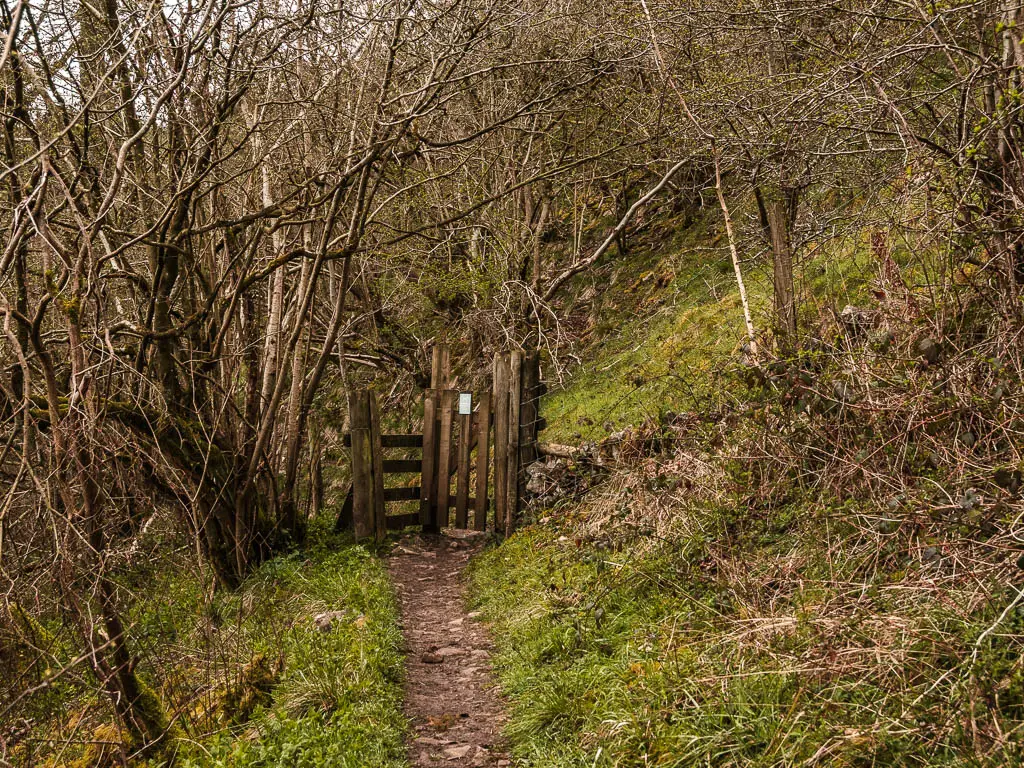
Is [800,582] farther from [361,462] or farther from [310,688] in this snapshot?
[361,462]

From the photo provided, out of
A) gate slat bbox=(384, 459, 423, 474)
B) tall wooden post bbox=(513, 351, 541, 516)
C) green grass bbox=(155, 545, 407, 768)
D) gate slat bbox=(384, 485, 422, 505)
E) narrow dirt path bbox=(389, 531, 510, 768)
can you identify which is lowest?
A: narrow dirt path bbox=(389, 531, 510, 768)

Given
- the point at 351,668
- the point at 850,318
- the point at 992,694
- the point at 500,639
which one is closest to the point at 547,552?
the point at 500,639

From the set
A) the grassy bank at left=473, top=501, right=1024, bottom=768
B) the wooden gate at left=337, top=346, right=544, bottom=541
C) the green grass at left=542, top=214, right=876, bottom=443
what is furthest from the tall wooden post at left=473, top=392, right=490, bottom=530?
the grassy bank at left=473, top=501, right=1024, bottom=768

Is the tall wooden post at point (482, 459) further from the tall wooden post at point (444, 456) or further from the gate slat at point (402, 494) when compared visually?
the gate slat at point (402, 494)

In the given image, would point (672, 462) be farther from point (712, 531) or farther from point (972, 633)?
point (972, 633)

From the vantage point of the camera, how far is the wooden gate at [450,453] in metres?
9.69

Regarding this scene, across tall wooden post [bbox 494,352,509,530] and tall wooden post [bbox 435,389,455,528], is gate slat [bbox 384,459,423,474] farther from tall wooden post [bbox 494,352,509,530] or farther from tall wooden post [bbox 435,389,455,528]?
tall wooden post [bbox 494,352,509,530]

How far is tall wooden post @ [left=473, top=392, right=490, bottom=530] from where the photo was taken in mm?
9969

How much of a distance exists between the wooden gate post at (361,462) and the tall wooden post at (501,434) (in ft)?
4.90

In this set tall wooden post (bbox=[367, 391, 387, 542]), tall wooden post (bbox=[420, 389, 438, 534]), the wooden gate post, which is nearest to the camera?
the wooden gate post

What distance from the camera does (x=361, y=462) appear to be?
9664 millimetres

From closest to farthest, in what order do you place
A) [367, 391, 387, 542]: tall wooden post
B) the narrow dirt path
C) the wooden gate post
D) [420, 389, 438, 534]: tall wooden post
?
the narrow dirt path < the wooden gate post < [367, 391, 387, 542]: tall wooden post < [420, 389, 438, 534]: tall wooden post

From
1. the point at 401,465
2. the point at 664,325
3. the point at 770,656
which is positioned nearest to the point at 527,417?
the point at 401,465

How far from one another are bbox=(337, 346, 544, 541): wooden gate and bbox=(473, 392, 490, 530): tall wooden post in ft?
0.04
